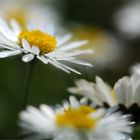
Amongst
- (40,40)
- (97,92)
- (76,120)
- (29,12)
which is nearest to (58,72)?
(29,12)

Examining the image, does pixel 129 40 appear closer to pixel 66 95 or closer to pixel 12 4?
pixel 12 4

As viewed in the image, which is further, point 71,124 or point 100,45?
point 100,45

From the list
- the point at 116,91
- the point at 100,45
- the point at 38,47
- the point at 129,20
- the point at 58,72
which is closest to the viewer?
the point at 116,91

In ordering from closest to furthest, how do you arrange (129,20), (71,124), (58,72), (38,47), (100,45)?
(71,124)
(38,47)
(58,72)
(100,45)
(129,20)

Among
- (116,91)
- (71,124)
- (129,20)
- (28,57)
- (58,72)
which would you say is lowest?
(71,124)

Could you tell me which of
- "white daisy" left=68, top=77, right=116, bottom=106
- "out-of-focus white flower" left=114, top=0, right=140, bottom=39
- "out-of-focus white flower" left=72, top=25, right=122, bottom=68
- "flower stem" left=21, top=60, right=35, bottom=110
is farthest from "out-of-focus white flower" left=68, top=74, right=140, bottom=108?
"out-of-focus white flower" left=114, top=0, right=140, bottom=39

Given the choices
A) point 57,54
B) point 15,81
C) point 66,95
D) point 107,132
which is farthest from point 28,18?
point 107,132

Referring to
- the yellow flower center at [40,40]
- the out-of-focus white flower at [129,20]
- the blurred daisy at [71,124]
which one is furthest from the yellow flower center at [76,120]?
the out-of-focus white flower at [129,20]

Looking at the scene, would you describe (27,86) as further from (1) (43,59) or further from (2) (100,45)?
(2) (100,45)

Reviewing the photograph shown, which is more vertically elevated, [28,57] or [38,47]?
[38,47]
